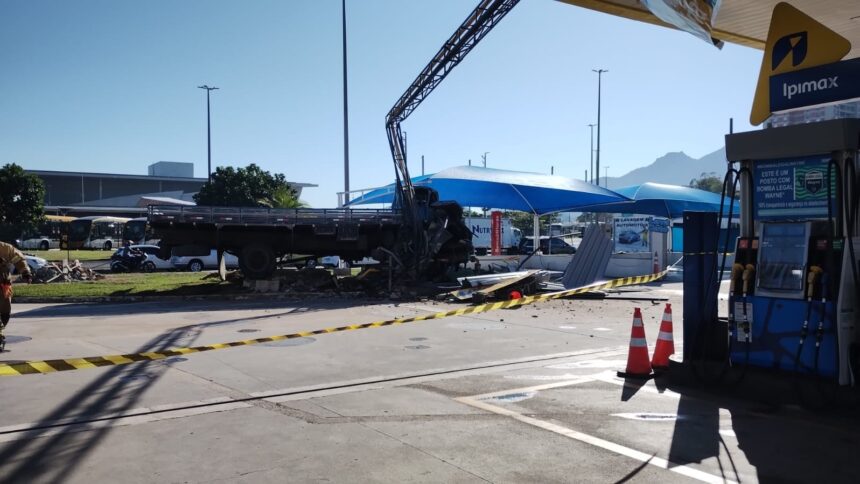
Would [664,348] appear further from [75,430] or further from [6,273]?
[6,273]

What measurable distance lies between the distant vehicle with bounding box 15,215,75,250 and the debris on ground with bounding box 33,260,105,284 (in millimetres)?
42137

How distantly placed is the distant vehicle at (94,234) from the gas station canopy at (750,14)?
196ft

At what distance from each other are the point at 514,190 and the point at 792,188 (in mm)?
25853

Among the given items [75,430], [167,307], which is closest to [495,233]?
[167,307]

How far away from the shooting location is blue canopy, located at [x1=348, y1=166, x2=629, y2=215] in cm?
3219

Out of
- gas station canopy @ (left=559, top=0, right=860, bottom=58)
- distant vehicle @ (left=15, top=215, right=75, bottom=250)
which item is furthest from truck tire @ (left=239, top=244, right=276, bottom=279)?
distant vehicle @ (left=15, top=215, right=75, bottom=250)

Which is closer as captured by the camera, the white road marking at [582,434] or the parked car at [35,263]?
the white road marking at [582,434]

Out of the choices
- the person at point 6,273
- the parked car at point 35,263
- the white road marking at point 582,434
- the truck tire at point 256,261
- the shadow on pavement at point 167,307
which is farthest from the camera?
the parked car at point 35,263

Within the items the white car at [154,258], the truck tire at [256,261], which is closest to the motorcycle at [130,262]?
the white car at [154,258]

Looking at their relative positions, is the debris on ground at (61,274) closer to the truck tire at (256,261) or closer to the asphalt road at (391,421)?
the truck tire at (256,261)

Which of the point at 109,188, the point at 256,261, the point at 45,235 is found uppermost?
the point at 109,188

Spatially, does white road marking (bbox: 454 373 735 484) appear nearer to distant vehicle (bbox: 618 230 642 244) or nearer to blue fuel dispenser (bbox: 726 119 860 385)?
blue fuel dispenser (bbox: 726 119 860 385)

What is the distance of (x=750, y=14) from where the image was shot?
12070 millimetres

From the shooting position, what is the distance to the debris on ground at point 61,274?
23281mm
